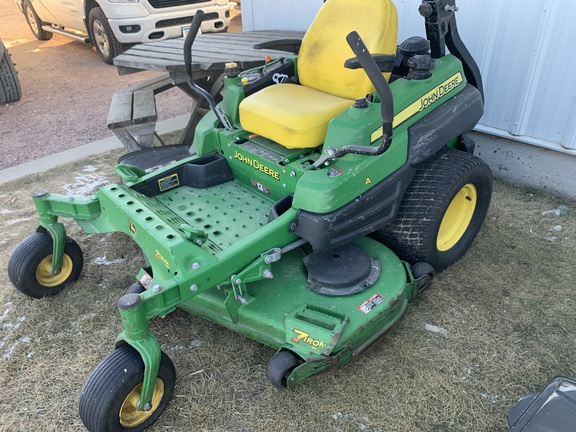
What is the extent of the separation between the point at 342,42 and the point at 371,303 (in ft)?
4.78

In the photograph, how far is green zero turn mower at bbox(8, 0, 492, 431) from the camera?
1.93 meters

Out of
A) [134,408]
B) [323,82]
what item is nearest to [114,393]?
[134,408]

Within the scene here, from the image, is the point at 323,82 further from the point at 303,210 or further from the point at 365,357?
the point at 365,357

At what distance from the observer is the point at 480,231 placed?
305cm

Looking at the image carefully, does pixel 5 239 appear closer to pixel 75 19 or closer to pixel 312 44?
pixel 312 44

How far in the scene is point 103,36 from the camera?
6949 millimetres

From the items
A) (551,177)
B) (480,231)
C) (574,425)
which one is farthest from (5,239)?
(551,177)

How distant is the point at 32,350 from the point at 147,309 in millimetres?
946

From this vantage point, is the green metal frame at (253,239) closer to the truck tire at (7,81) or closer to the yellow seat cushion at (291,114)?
the yellow seat cushion at (291,114)

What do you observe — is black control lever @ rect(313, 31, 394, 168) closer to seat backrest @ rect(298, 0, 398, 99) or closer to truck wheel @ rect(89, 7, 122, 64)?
seat backrest @ rect(298, 0, 398, 99)

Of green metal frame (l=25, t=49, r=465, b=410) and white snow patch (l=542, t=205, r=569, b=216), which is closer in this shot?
green metal frame (l=25, t=49, r=465, b=410)

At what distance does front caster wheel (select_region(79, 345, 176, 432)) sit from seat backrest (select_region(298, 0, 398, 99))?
5.67 ft

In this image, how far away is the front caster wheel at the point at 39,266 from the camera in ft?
8.26

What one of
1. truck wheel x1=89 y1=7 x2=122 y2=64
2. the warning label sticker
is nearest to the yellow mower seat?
the warning label sticker
